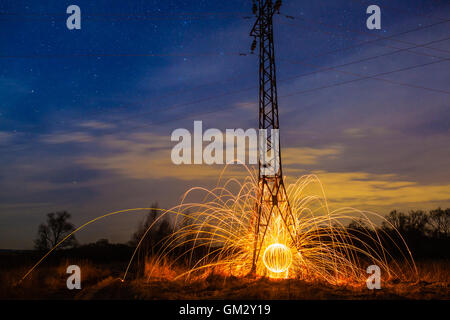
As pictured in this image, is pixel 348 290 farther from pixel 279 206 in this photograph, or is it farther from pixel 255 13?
pixel 255 13

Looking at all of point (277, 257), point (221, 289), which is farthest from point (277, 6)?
point (221, 289)

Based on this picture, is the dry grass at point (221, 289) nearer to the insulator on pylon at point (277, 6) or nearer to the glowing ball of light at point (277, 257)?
the glowing ball of light at point (277, 257)

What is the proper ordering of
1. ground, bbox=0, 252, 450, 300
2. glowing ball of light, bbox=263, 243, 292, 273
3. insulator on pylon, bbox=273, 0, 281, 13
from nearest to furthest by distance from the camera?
ground, bbox=0, 252, 450, 300 < glowing ball of light, bbox=263, 243, 292, 273 < insulator on pylon, bbox=273, 0, 281, 13

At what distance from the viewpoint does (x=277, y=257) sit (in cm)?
1677

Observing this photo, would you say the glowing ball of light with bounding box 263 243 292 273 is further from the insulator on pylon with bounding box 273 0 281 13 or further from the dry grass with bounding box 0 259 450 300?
the insulator on pylon with bounding box 273 0 281 13

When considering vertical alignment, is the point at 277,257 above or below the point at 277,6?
below

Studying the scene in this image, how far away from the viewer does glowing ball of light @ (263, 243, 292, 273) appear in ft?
54.4

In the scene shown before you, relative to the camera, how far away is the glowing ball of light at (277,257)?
16.6m

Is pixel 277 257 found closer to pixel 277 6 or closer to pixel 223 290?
pixel 223 290

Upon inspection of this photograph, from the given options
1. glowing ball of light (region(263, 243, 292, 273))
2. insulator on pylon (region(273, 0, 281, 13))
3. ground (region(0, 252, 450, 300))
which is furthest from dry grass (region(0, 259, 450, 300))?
insulator on pylon (region(273, 0, 281, 13))

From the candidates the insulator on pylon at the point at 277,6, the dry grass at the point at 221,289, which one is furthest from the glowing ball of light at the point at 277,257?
the insulator on pylon at the point at 277,6
